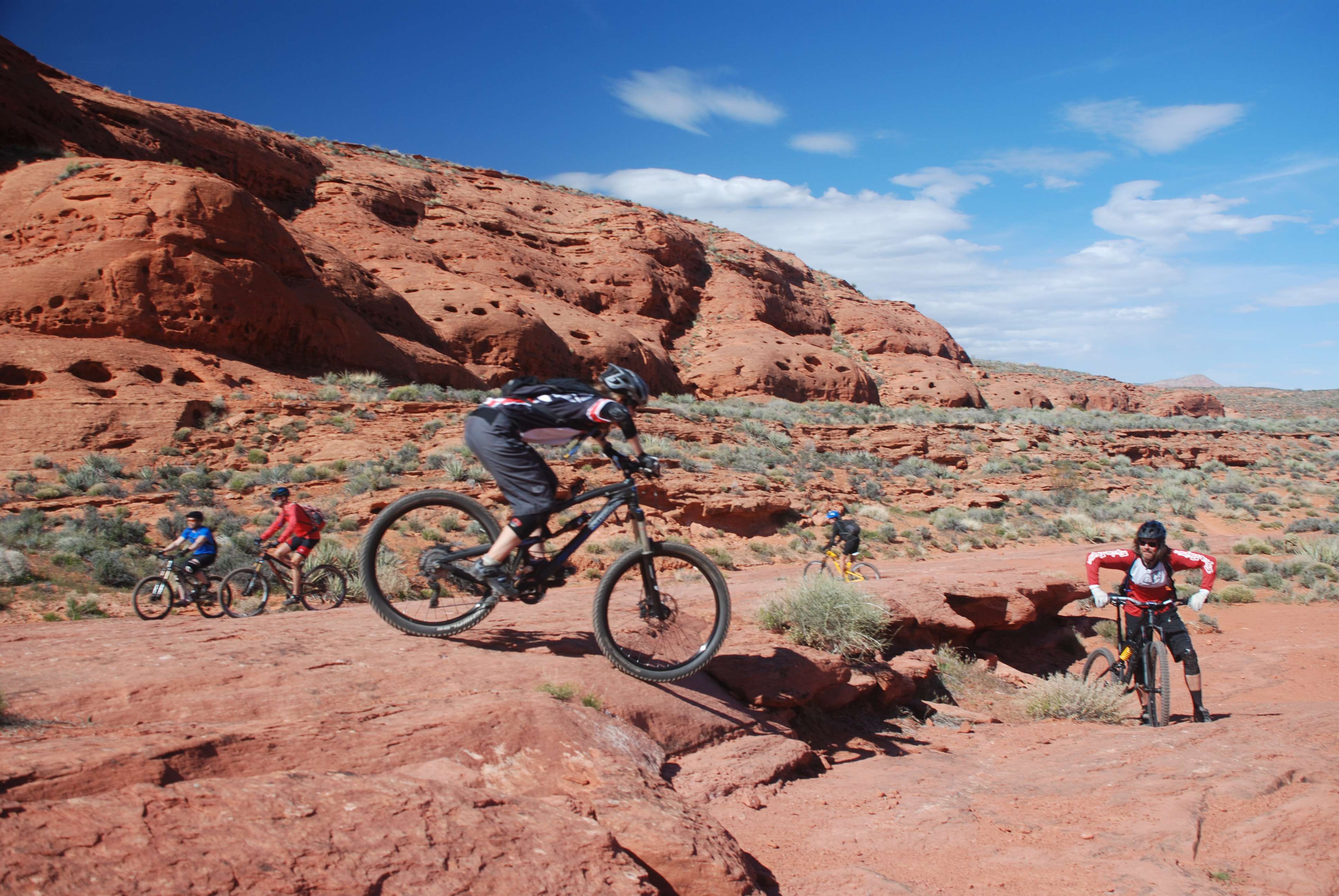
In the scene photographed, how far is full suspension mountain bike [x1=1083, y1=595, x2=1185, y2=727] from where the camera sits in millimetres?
6312

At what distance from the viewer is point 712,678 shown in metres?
5.62

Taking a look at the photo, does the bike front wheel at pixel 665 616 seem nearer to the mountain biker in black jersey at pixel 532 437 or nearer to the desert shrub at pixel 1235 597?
the mountain biker in black jersey at pixel 532 437

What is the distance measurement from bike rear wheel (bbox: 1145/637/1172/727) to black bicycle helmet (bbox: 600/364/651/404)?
16.6 ft

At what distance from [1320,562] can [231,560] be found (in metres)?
20.7

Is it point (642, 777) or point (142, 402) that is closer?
point (642, 777)

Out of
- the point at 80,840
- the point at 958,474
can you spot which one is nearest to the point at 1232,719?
the point at 80,840

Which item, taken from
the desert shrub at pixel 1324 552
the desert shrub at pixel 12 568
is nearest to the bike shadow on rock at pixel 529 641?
the desert shrub at pixel 12 568

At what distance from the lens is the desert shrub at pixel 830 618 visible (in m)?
7.15

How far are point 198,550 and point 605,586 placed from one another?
7.43 m

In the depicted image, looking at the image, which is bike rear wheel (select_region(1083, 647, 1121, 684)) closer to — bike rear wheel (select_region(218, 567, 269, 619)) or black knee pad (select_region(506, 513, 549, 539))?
black knee pad (select_region(506, 513, 549, 539))

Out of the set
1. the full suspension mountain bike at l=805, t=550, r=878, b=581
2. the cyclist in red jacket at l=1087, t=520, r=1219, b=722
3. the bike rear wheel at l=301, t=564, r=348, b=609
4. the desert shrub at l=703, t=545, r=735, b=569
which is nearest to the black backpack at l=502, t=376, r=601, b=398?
the cyclist in red jacket at l=1087, t=520, r=1219, b=722

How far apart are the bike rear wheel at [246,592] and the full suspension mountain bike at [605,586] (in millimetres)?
5350

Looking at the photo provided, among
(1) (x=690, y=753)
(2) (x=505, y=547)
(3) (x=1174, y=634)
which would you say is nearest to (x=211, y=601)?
(2) (x=505, y=547)

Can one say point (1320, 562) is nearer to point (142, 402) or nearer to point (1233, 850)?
point (1233, 850)
